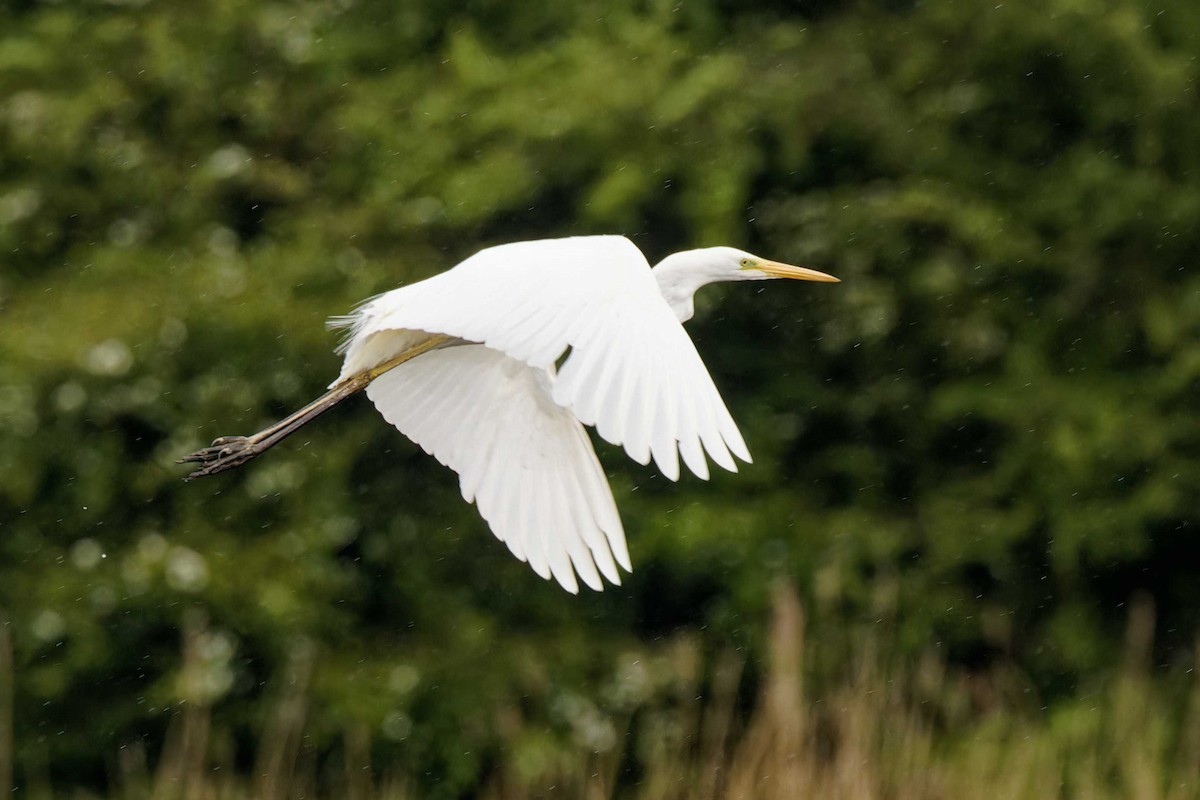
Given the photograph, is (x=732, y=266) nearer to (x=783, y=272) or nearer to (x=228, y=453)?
(x=783, y=272)

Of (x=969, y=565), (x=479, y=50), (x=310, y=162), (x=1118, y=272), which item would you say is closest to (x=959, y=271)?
(x=1118, y=272)

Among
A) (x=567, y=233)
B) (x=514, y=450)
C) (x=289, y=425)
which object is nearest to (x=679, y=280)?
(x=514, y=450)

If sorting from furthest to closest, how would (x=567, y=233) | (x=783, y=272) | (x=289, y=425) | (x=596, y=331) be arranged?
(x=567, y=233), (x=783, y=272), (x=289, y=425), (x=596, y=331)

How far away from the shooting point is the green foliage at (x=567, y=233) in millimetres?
5688

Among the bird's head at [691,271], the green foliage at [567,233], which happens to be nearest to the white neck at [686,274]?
the bird's head at [691,271]

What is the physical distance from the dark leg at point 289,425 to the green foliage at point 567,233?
1446 millimetres

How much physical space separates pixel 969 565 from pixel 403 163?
2.40m

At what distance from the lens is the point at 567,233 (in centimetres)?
600

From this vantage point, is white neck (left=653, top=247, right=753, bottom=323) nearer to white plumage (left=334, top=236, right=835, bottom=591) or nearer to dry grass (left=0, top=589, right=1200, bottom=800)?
white plumage (left=334, top=236, right=835, bottom=591)

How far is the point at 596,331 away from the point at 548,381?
2.60 ft

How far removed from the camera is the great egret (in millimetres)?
2734

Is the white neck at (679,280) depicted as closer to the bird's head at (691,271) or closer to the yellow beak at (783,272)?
the bird's head at (691,271)

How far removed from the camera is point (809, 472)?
630 cm

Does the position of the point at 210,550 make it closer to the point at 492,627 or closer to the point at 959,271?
the point at 492,627
